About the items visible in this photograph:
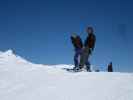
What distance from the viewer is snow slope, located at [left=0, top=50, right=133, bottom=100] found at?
4.99 m

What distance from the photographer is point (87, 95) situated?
500 cm

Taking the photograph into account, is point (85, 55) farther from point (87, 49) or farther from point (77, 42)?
point (77, 42)

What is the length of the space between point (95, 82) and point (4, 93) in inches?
70.4

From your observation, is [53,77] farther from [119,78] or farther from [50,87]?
[119,78]

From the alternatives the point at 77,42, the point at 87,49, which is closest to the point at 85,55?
the point at 87,49

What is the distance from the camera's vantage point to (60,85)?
Result: 5.66 meters

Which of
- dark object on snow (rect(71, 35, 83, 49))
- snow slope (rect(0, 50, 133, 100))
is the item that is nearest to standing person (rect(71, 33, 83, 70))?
dark object on snow (rect(71, 35, 83, 49))

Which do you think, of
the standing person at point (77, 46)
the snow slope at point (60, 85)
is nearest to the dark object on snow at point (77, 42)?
the standing person at point (77, 46)

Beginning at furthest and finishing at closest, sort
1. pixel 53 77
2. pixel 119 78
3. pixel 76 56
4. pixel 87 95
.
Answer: pixel 76 56 → pixel 53 77 → pixel 119 78 → pixel 87 95

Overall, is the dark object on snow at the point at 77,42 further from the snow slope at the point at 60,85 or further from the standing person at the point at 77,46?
the snow slope at the point at 60,85

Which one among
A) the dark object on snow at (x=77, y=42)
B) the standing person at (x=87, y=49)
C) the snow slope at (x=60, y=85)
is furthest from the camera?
the dark object on snow at (x=77, y=42)

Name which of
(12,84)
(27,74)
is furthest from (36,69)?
(12,84)

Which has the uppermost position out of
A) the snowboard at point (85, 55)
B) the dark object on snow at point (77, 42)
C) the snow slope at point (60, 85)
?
the dark object on snow at point (77, 42)

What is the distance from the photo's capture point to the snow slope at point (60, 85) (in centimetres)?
499
